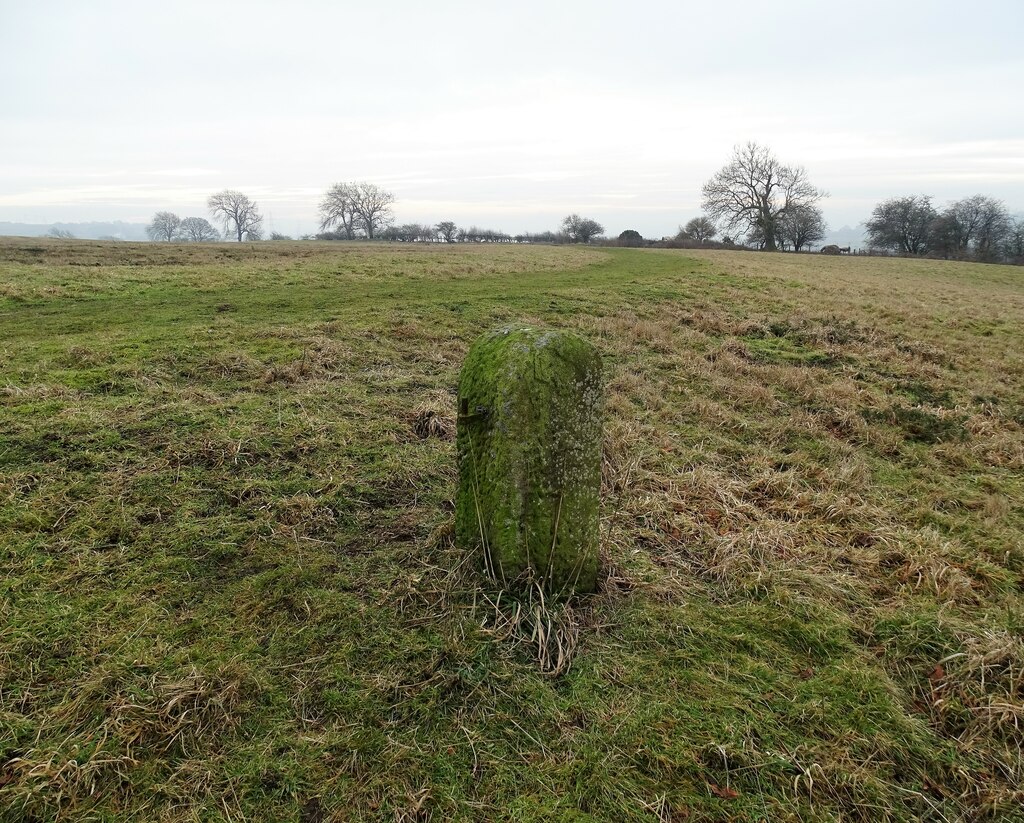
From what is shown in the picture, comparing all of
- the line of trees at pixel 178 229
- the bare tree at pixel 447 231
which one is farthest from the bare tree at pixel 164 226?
the bare tree at pixel 447 231

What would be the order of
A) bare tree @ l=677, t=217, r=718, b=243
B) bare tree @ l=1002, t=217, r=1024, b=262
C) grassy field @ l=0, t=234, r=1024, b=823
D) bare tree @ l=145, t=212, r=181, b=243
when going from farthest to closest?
bare tree @ l=145, t=212, r=181, b=243, bare tree @ l=677, t=217, r=718, b=243, bare tree @ l=1002, t=217, r=1024, b=262, grassy field @ l=0, t=234, r=1024, b=823

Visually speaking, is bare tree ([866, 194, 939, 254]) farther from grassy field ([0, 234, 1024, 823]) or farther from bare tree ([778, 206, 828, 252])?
grassy field ([0, 234, 1024, 823])

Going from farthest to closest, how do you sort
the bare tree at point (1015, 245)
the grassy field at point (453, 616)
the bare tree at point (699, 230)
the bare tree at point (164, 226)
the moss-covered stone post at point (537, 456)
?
the bare tree at point (164, 226)
the bare tree at point (699, 230)
the bare tree at point (1015, 245)
the moss-covered stone post at point (537, 456)
the grassy field at point (453, 616)

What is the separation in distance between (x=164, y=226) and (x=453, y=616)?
146463 millimetres

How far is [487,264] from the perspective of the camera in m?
25.2

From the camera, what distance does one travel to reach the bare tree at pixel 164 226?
11956 cm

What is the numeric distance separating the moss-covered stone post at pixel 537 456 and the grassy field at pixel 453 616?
0.96ft

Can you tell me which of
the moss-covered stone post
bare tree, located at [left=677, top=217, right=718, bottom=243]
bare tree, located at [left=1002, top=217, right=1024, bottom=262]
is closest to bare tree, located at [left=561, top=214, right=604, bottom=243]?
bare tree, located at [left=677, top=217, right=718, bottom=243]

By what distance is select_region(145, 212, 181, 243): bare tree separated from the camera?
11956cm

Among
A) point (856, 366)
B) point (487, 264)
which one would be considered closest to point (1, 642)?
point (856, 366)

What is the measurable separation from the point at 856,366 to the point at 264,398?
10.5 m

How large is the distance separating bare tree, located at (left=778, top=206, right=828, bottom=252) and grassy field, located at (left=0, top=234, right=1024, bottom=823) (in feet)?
199

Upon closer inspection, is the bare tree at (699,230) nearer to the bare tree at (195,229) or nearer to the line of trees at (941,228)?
the line of trees at (941,228)

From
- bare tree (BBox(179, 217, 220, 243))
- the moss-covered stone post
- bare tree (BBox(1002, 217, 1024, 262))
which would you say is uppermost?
bare tree (BBox(179, 217, 220, 243))
